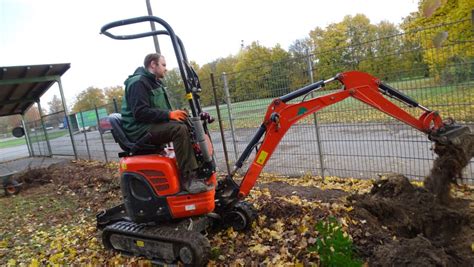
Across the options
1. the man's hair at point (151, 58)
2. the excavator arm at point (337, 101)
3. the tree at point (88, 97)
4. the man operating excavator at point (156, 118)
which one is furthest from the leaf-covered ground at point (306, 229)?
the tree at point (88, 97)

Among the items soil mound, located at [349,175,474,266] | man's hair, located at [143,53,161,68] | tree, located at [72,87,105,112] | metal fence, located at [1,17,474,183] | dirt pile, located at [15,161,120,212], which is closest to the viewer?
soil mound, located at [349,175,474,266]

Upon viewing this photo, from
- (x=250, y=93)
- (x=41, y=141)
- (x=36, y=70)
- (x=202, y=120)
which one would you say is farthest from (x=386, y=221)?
(x=41, y=141)

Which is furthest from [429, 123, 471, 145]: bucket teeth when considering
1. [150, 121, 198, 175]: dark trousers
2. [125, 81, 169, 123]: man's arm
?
[125, 81, 169, 123]: man's arm

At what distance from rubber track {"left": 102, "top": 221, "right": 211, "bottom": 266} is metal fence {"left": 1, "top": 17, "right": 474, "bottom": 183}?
2.47 m

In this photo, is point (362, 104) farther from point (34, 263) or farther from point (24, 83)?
point (24, 83)

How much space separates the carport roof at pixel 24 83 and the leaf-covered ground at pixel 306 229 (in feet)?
20.3

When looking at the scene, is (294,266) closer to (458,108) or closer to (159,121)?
(159,121)

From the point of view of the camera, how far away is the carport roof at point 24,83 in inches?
482

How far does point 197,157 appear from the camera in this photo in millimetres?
4547

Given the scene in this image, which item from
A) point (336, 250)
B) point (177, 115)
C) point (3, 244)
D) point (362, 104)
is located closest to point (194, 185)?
point (177, 115)

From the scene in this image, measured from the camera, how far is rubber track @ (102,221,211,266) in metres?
4.12

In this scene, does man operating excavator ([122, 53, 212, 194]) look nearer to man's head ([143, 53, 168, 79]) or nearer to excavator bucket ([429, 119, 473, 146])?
man's head ([143, 53, 168, 79])

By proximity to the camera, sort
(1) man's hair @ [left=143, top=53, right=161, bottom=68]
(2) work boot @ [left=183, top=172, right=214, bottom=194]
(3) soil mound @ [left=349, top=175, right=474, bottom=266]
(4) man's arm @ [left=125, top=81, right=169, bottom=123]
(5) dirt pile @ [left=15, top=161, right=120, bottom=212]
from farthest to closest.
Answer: (5) dirt pile @ [left=15, top=161, right=120, bottom=212]
(1) man's hair @ [left=143, top=53, right=161, bottom=68]
(2) work boot @ [left=183, top=172, right=214, bottom=194]
(4) man's arm @ [left=125, top=81, right=169, bottom=123]
(3) soil mound @ [left=349, top=175, right=474, bottom=266]

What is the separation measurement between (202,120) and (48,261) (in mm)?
2954
